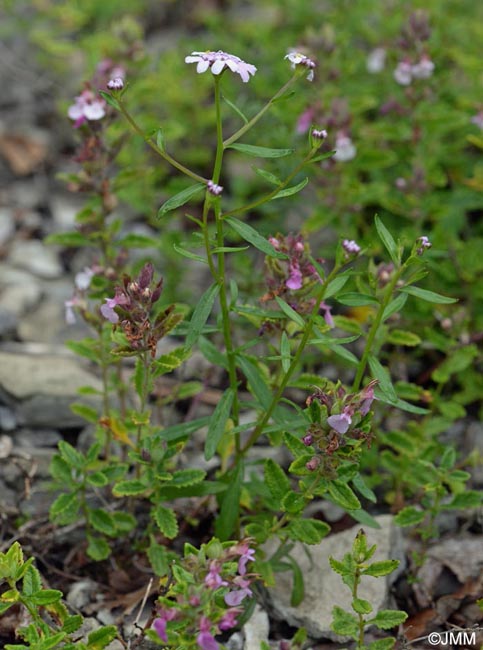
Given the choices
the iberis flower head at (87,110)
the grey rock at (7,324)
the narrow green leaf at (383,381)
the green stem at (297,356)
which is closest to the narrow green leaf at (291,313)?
the green stem at (297,356)

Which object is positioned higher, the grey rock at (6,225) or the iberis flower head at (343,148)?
the iberis flower head at (343,148)

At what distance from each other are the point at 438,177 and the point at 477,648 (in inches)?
92.6

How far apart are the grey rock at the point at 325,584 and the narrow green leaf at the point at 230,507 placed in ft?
0.90

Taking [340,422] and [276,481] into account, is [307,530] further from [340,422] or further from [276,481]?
[340,422]

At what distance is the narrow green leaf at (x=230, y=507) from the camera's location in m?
2.71

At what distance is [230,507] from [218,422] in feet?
1.06

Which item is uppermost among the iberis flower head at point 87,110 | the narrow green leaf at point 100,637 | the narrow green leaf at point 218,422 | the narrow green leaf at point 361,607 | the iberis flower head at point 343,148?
the iberis flower head at point 87,110

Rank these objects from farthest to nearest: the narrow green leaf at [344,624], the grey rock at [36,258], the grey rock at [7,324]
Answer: the grey rock at [36,258] → the grey rock at [7,324] → the narrow green leaf at [344,624]

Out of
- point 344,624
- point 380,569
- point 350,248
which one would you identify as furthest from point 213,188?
point 344,624

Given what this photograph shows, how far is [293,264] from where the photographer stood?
2.63 metres

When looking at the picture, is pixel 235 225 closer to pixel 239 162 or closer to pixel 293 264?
pixel 293 264

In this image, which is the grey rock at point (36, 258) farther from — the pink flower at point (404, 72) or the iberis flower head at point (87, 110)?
the pink flower at point (404, 72)

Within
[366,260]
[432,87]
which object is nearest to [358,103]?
[432,87]

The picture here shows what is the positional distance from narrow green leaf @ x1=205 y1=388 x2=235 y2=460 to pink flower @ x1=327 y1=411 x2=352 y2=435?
45cm
